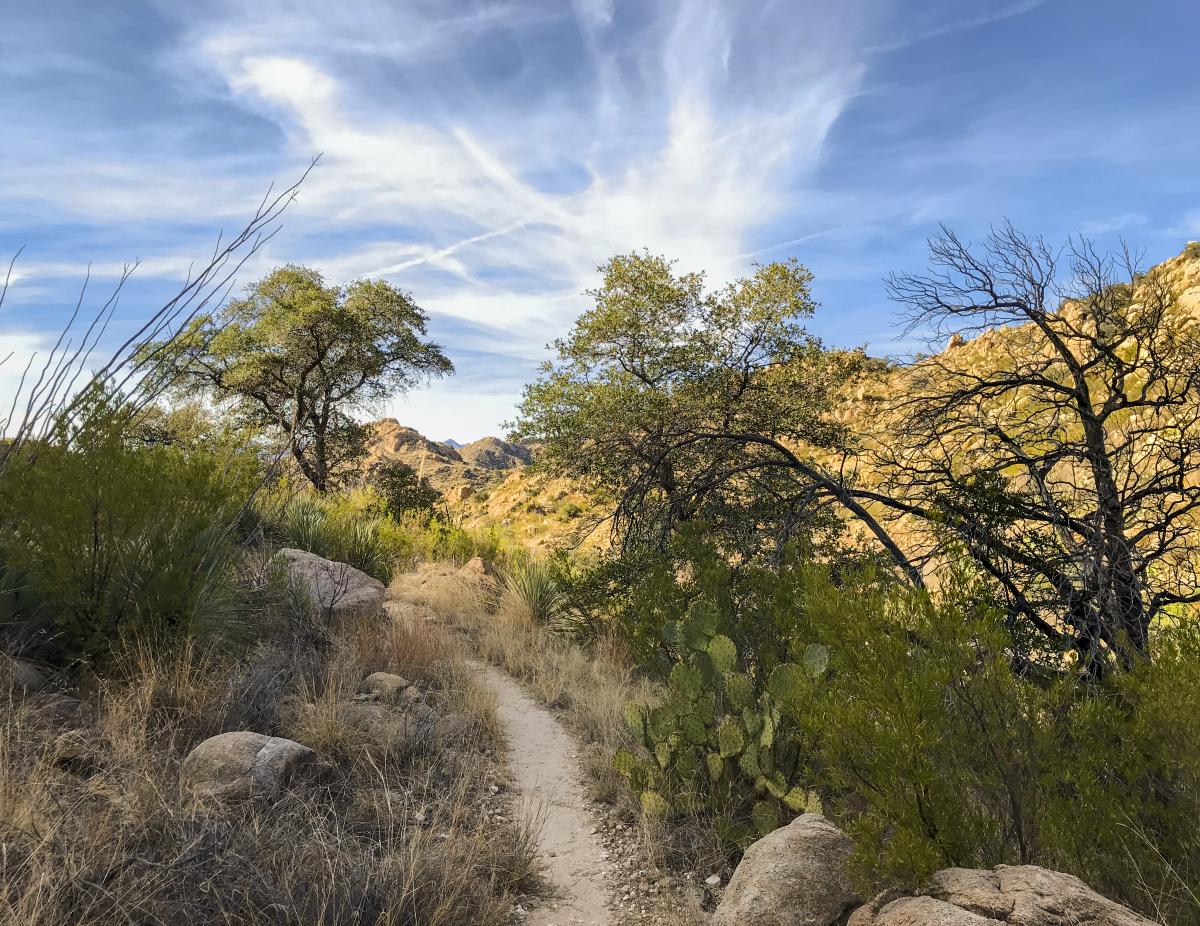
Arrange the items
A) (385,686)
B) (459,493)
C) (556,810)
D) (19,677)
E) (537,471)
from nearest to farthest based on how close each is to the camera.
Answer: (19,677), (556,810), (385,686), (537,471), (459,493)

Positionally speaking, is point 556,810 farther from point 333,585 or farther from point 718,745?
point 333,585

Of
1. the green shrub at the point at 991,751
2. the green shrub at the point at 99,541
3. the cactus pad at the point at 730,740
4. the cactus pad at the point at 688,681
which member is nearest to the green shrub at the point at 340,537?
the green shrub at the point at 99,541

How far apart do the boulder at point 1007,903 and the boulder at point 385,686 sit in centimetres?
441

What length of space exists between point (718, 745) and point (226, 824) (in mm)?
2737

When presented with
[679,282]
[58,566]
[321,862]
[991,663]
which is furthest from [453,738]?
[679,282]

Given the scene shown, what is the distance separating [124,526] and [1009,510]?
5807 mm

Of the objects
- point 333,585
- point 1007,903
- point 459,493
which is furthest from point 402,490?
point 1007,903

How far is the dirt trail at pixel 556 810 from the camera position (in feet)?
12.4

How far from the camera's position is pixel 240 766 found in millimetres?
3826

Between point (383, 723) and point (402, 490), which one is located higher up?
point (402, 490)

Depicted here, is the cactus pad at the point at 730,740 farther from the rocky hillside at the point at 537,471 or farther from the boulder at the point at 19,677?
the boulder at the point at 19,677

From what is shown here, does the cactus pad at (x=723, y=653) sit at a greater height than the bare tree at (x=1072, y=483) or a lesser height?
lesser

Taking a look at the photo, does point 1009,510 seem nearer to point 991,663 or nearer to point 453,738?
point 991,663

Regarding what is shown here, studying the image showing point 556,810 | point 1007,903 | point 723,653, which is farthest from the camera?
point 556,810
